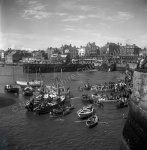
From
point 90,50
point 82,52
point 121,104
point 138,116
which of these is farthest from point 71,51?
point 138,116

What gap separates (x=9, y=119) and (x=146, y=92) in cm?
1896

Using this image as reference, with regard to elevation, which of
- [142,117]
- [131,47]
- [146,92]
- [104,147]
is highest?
[131,47]

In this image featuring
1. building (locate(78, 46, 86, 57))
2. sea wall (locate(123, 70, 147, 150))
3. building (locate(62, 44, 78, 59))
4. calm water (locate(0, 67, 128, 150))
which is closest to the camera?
sea wall (locate(123, 70, 147, 150))

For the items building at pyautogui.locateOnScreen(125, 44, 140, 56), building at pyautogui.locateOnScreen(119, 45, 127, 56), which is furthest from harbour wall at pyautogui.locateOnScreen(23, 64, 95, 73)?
building at pyautogui.locateOnScreen(125, 44, 140, 56)

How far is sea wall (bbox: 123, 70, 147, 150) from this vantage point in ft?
50.7

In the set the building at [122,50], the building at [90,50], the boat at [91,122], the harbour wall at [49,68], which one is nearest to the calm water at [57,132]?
the boat at [91,122]

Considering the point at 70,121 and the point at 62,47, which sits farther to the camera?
→ the point at 62,47

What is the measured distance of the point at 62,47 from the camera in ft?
575

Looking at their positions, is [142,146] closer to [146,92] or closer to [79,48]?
[146,92]

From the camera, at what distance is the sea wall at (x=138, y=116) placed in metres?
15.4

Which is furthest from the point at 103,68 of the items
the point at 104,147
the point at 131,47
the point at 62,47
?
the point at 104,147

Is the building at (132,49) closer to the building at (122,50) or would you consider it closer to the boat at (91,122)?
the building at (122,50)

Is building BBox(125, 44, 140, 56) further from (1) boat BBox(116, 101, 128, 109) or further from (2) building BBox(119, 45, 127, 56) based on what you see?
(1) boat BBox(116, 101, 128, 109)

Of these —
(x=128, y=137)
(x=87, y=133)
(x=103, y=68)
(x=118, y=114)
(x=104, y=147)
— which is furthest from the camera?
(x=103, y=68)
